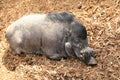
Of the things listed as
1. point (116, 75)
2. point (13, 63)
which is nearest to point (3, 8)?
point (13, 63)

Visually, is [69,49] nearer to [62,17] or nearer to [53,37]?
[53,37]

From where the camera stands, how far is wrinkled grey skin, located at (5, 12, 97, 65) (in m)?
5.63

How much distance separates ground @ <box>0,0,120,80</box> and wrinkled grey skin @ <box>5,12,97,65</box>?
0.37 ft

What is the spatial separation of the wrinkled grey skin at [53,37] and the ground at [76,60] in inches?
4.5

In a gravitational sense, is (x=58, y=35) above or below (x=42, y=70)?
above

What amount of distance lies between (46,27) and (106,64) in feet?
3.09

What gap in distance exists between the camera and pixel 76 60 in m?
5.74

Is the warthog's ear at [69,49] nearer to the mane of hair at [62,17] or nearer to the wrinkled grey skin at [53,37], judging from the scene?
the wrinkled grey skin at [53,37]

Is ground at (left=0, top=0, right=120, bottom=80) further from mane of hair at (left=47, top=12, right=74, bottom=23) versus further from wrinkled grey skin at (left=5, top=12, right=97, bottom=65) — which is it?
mane of hair at (left=47, top=12, right=74, bottom=23)

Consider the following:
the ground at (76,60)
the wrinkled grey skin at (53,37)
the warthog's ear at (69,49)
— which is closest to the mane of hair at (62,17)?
the wrinkled grey skin at (53,37)

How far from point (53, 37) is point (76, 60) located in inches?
17.3

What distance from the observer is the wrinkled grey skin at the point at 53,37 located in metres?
5.63

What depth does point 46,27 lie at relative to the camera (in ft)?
18.9

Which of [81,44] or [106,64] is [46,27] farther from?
[106,64]
